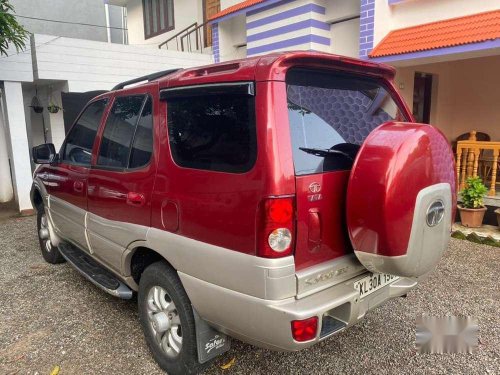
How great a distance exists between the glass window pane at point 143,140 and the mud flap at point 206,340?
106cm

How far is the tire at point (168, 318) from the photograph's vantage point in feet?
7.40

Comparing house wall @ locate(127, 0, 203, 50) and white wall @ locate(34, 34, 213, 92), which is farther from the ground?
house wall @ locate(127, 0, 203, 50)

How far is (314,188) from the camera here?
1943 millimetres

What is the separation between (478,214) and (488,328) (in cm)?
301

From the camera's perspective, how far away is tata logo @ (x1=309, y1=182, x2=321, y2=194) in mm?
A: 1930

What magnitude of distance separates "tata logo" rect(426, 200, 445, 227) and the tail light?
0.77 metres

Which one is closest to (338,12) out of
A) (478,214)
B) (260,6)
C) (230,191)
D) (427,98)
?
(260,6)

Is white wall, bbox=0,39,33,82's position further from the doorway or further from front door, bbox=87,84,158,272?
the doorway

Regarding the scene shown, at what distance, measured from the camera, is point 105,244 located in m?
2.97

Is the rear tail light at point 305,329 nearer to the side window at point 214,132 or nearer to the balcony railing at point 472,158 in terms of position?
the side window at point 214,132

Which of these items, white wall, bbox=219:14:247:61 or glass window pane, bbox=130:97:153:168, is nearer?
glass window pane, bbox=130:97:153:168

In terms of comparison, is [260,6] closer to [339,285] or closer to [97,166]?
[97,166]

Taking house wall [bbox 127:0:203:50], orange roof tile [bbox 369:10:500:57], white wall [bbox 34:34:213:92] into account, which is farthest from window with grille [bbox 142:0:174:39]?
orange roof tile [bbox 369:10:500:57]
